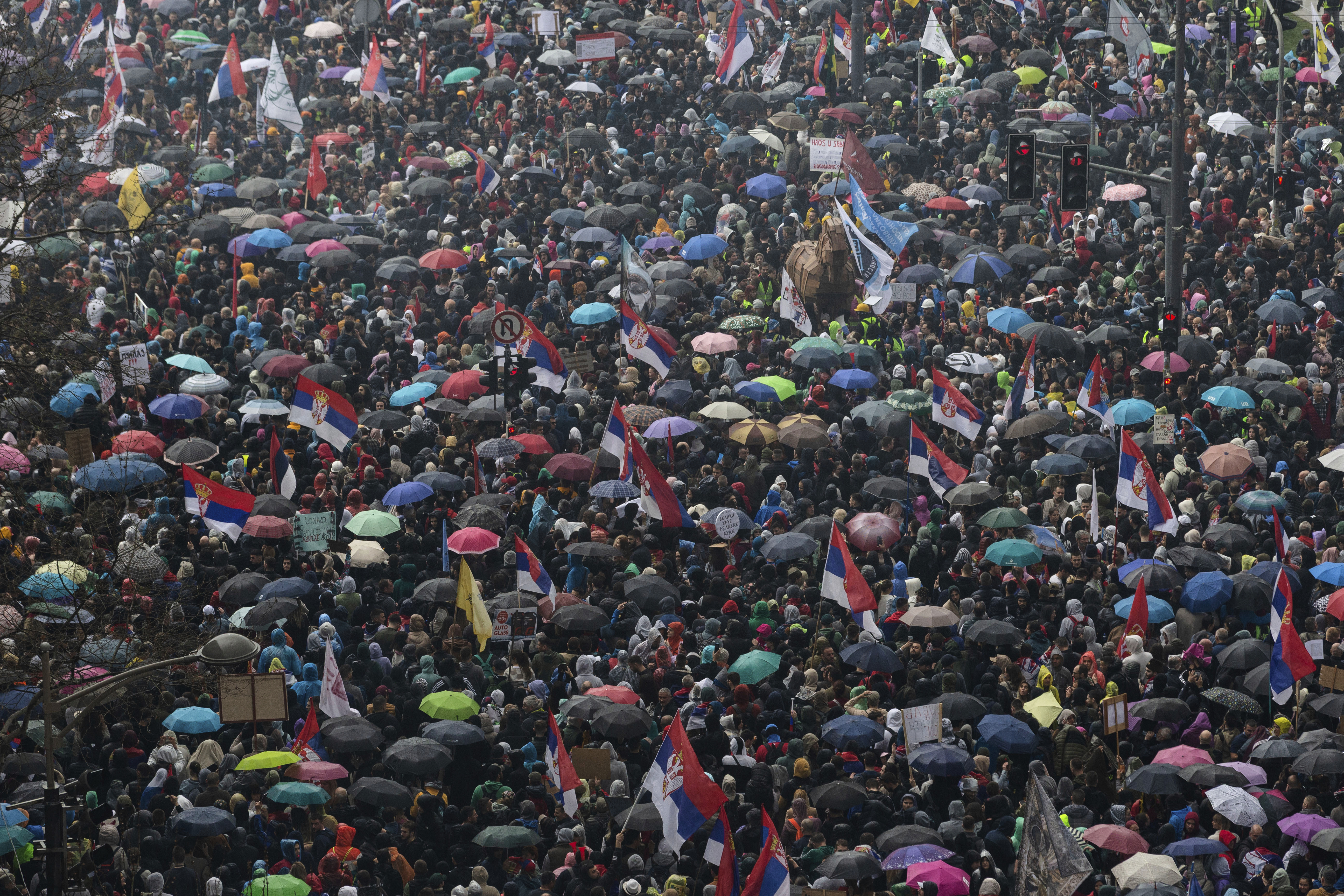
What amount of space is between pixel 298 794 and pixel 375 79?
23477mm

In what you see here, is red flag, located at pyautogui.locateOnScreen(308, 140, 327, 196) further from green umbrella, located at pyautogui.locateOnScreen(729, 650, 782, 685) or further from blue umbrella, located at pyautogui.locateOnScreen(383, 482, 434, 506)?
green umbrella, located at pyautogui.locateOnScreen(729, 650, 782, 685)

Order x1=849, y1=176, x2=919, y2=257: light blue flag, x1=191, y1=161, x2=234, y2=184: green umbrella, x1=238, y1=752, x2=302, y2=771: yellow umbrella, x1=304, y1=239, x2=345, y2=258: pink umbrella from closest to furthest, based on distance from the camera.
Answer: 1. x1=238, y1=752, x2=302, y2=771: yellow umbrella
2. x1=849, y1=176, x2=919, y2=257: light blue flag
3. x1=304, y1=239, x2=345, y2=258: pink umbrella
4. x1=191, y1=161, x2=234, y2=184: green umbrella

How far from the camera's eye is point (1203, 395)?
29.3 meters

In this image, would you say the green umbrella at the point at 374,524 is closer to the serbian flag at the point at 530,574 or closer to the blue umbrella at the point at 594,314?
the serbian flag at the point at 530,574

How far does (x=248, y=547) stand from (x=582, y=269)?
1050cm

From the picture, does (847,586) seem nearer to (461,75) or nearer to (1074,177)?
(1074,177)

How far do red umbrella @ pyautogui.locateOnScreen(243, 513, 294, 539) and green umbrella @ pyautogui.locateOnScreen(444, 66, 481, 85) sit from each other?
1865cm

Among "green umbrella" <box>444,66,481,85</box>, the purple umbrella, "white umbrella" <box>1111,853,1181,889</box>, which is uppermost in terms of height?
"green umbrella" <box>444,66,481,85</box>

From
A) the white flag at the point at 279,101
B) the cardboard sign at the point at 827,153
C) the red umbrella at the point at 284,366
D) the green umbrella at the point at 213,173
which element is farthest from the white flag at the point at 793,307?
the white flag at the point at 279,101

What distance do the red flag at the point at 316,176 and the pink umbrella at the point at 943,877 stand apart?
21.7m

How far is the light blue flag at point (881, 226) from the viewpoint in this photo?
107ft

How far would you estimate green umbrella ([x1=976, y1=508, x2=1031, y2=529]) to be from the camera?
25797 mm

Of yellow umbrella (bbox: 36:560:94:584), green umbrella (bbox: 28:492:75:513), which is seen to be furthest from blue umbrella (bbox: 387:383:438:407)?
yellow umbrella (bbox: 36:560:94:584)

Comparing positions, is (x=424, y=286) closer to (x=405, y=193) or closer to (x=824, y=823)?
(x=405, y=193)
